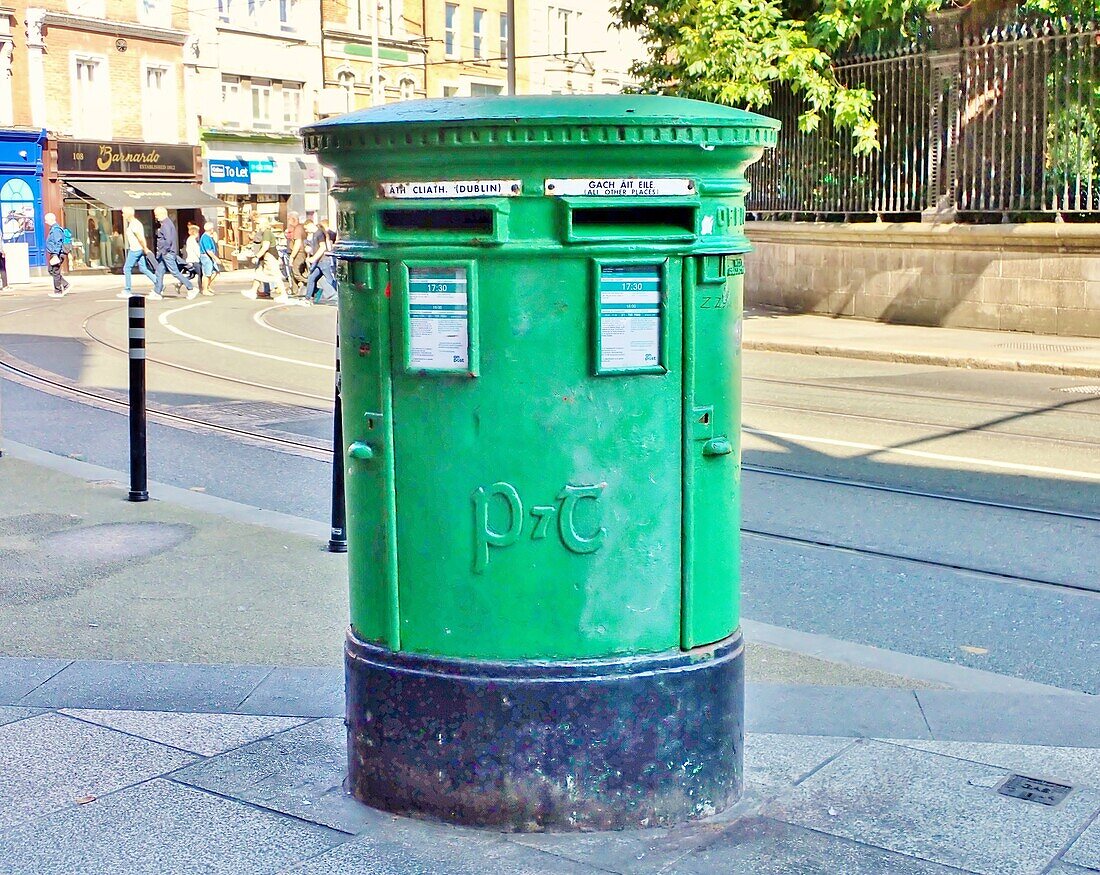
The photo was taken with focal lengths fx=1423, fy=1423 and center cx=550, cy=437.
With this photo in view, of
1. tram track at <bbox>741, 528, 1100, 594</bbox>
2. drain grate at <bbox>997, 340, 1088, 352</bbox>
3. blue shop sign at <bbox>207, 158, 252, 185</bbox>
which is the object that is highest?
blue shop sign at <bbox>207, 158, 252, 185</bbox>

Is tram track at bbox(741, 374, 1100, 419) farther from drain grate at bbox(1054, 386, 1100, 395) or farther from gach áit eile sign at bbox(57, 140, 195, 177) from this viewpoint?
gach áit eile sign at bbox(57, 140, 195, 177)

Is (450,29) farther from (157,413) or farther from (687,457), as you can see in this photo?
(687,457)

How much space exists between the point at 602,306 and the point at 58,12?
139 feet

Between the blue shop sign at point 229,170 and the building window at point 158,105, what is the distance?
1813mm

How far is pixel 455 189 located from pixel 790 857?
1771 mm

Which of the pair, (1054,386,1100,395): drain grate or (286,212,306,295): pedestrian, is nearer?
(1054,386,1100,395): drain grate

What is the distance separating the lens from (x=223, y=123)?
1869 inches

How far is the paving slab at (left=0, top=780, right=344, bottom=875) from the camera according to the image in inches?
133

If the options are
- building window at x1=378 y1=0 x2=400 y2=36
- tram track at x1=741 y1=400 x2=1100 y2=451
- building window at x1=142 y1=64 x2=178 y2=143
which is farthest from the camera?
building window at x1=378 y1=0 x2=400 y2=36

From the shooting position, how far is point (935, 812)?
12.0ft

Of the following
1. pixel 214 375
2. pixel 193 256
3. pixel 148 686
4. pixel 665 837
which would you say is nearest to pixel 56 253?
pixel 193 256

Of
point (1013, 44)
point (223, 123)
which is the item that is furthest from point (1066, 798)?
point (223, 123)

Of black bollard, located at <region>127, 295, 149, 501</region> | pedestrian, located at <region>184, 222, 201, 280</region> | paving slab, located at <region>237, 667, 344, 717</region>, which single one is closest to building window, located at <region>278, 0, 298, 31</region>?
pedestrian, located at <region>184, 222, 201, 280</region>

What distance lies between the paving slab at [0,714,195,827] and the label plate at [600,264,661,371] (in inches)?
68.8
